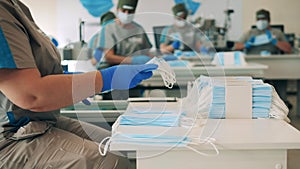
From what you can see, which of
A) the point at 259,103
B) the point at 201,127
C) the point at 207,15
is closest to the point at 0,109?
the point at 201,127

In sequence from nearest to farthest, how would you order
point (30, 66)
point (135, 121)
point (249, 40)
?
point (30, 66) < point (135, 121) < point (249, 40)

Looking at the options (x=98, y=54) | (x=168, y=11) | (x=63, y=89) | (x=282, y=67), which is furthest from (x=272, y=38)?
(x=63, y=89)

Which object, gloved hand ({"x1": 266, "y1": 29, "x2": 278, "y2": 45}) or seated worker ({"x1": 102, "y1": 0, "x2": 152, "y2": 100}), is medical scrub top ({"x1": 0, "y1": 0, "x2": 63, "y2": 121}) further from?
gloved hand ({"x1": 266, "y1": 29, "x2": 278, "y2": 45})

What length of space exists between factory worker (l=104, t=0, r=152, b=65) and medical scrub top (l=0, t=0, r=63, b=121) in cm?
169

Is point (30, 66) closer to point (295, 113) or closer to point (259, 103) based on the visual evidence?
point (259, 103)

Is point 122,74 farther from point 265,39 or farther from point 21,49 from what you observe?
point 265,39

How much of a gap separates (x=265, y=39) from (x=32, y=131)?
449 cm

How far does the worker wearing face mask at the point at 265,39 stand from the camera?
5109 mm

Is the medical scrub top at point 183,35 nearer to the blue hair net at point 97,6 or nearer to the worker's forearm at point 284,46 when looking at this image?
the worker's forearm at point 284,46

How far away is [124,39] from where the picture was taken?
3.45m

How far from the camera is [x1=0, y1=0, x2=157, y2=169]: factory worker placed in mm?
1097

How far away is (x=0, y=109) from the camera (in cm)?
125

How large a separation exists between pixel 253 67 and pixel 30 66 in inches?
112

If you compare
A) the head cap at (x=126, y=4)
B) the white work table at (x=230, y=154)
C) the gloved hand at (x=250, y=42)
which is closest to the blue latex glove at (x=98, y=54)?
the head cap at (x=126, y=4)
